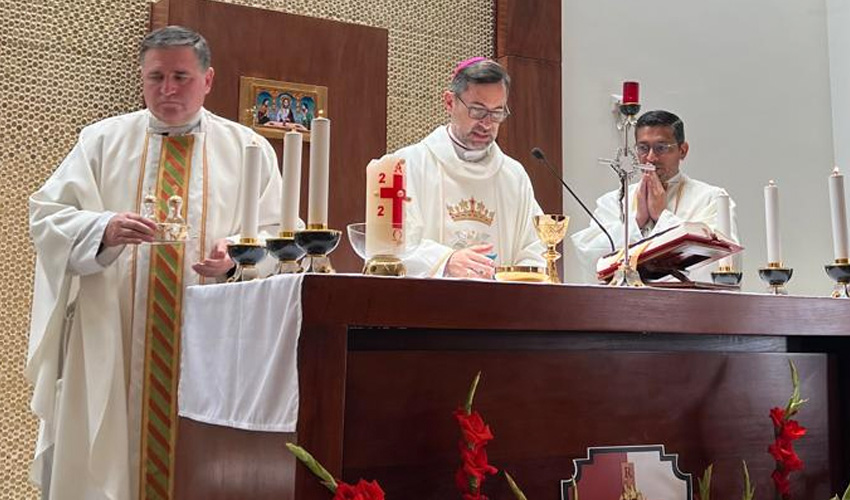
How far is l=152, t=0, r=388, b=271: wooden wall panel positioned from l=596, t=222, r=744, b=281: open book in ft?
6.46

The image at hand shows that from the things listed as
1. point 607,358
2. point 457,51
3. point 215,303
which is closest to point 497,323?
point 607,358

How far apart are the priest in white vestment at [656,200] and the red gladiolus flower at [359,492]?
6.93ft

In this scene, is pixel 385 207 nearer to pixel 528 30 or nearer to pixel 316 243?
pixel 316 243

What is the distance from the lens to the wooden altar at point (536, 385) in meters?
1.68

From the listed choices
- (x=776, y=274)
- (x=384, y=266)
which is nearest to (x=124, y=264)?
(x=384, y=266)

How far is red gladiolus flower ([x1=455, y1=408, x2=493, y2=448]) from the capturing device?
5.62ft

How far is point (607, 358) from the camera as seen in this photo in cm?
201

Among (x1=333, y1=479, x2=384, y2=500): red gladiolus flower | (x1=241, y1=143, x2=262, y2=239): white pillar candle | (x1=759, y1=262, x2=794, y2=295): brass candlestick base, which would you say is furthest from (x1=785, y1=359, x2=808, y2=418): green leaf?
(x1=241, y1=143, x2=262, y2=239): white pillar candle

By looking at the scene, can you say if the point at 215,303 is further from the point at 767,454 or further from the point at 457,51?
the point at 457,51

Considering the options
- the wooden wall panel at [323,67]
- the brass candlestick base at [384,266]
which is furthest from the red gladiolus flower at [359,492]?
the wooden wall panel at [323,67]

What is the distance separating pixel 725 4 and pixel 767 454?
453 centimetres

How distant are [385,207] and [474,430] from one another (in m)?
0.59

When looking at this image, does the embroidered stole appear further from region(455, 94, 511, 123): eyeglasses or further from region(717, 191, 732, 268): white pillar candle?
region(717, 191, 732, 268): white pillar candle

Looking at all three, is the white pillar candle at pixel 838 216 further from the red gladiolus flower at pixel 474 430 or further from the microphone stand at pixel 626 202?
the red gladiolus flower at pixel 474 430
